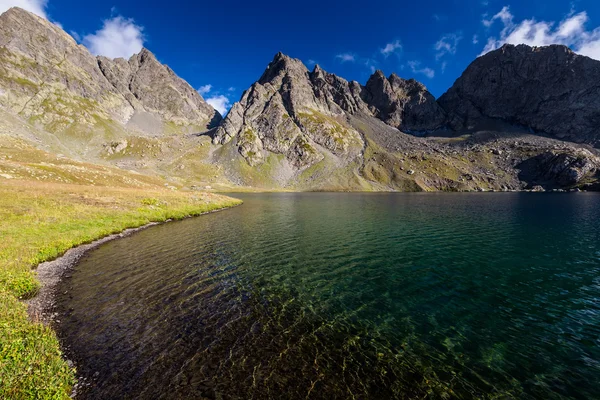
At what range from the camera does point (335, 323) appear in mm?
14648

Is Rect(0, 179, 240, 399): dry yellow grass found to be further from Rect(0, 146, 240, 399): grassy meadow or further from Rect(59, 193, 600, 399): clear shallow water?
Rect(59, 193, 600, 399): clear shallow water

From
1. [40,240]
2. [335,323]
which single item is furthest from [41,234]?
[335,323]

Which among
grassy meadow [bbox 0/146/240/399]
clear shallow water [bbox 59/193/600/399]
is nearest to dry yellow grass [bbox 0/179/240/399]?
grassy meadow [bbox 0/146/240/399]

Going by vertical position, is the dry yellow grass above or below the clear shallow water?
above

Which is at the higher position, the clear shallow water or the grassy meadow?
the grassy meadow

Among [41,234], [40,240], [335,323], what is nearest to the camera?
[335,323]

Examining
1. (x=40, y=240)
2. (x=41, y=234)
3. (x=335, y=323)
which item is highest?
(x=41, y=234)

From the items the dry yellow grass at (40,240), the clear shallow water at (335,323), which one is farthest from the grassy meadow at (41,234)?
the clear shallow water at (335,323)

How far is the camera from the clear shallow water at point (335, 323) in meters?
10.2

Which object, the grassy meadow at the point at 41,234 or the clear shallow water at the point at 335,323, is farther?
the clear shallow water at the point at 335,323

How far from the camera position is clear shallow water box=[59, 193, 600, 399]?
10.2 meters

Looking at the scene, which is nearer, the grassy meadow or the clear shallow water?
the grassy meadow

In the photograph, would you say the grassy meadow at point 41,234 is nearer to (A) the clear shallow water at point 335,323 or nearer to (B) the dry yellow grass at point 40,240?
(B) the dry yellow grass at point 40,240

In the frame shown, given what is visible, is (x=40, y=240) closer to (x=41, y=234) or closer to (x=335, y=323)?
(x=41, y=234)
